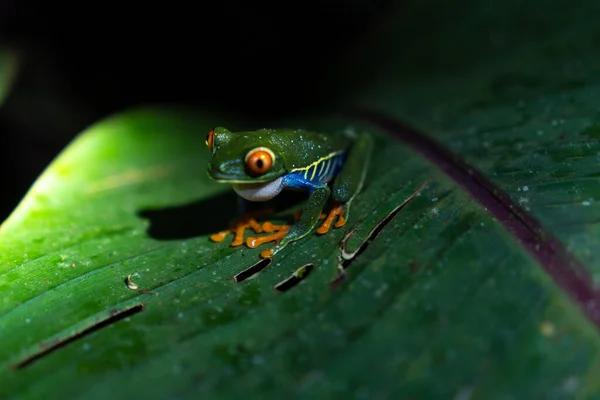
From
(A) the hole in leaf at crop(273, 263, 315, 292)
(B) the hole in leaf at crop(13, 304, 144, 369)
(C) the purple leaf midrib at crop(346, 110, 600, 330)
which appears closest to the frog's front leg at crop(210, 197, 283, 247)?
(A) the hole in leaf at crop(273, 263, 315, 292)

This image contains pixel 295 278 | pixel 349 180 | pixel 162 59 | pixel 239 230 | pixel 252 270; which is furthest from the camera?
pixel 162 59

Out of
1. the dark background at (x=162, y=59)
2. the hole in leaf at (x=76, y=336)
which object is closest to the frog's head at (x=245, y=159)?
the hole in leaf at (x=76, y=336)

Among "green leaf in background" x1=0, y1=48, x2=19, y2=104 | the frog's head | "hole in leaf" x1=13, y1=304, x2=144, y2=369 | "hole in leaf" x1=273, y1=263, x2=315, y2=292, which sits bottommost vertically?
"hole in leaf" x1=13, y1=304, x2=144, y2=369

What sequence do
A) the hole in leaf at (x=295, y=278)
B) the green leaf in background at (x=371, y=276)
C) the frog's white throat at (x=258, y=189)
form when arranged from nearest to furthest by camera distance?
the green leaf in background at (x=371, y=276), the hole in leaf at (x=295, y=278), the frog's white throat at (x=258, y=189)

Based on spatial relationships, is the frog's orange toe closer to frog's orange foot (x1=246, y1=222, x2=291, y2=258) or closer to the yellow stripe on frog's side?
frog's orange foot (x1=246, y1=222, x2=291, y2=258)

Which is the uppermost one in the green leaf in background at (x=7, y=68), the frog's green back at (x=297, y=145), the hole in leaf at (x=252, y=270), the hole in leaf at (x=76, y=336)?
the frog's green back at (x=297, y=145)

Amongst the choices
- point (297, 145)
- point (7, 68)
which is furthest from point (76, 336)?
point (7, 68)

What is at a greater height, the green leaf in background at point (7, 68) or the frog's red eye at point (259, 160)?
the frog's red eye at point (259, 160)

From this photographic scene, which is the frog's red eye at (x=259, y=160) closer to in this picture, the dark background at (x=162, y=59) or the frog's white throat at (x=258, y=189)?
the frog's white throat at (x=258, y=189)

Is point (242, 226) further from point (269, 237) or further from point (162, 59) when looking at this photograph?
point (162, 59)
